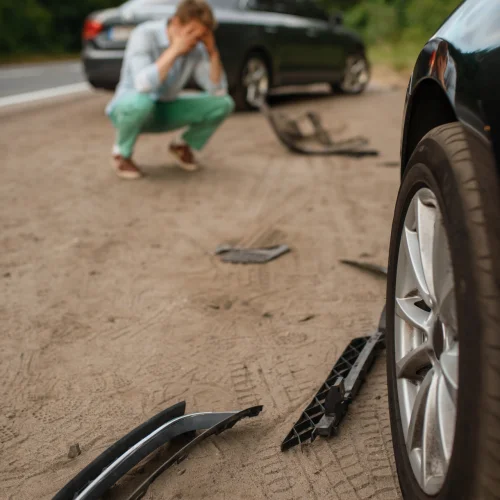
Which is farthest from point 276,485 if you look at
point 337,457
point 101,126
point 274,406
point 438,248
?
point 101,126

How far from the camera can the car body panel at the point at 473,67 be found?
162cm

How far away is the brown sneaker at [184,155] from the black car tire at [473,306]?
4.80 meters

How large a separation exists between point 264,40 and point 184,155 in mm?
3753

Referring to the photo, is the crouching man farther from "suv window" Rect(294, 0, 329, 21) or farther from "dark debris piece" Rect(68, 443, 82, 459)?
"suv window" Rect(294, 0, 329, 21)

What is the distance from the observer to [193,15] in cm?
573

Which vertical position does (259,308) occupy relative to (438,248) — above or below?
below

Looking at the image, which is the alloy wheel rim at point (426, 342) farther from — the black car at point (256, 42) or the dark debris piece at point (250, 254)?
the black car at point (256, 42)

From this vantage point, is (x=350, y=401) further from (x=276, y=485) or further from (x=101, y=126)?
(x=101, y=126)

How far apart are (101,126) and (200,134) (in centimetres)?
297

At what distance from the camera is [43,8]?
1300 inches

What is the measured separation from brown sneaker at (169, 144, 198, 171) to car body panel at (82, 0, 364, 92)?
259cm

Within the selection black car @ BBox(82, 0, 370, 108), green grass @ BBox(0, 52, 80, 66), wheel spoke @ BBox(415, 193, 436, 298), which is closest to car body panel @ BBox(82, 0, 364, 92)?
black car @ BBox(82, 0, 370, 108)

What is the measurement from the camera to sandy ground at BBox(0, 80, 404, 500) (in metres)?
2.28

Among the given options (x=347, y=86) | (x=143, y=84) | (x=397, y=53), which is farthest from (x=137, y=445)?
(x=397, y=53)
